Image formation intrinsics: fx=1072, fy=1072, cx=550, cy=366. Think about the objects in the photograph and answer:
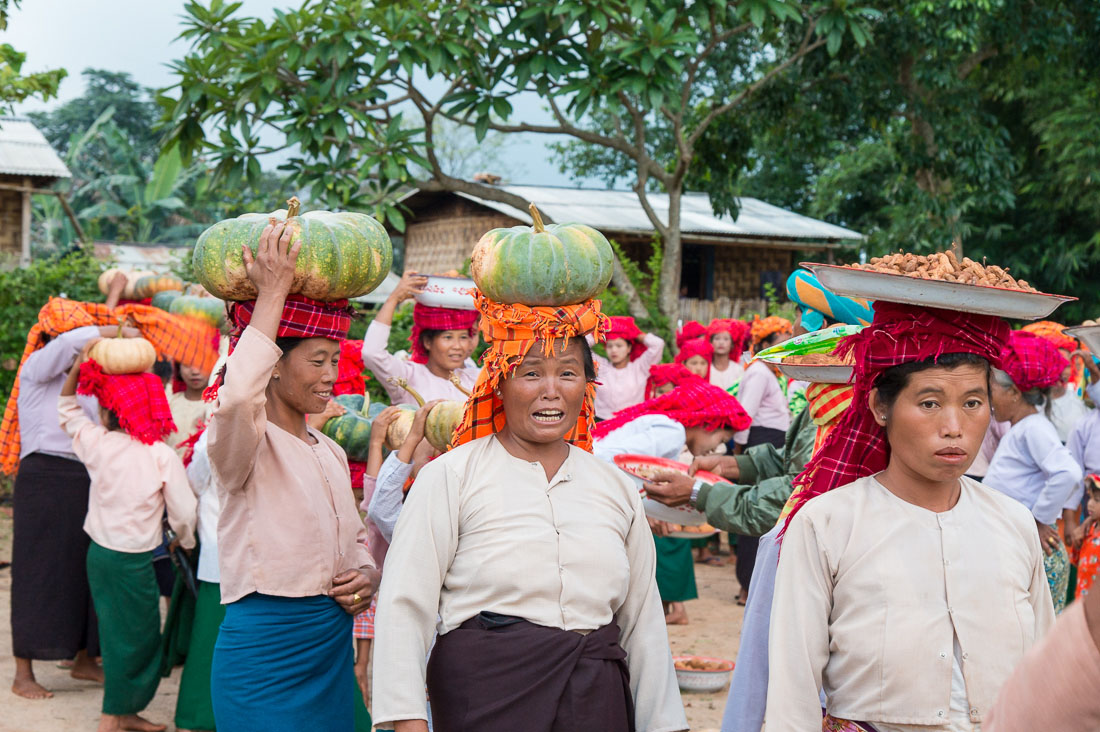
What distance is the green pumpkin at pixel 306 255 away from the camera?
10.3ft

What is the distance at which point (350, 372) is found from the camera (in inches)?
239

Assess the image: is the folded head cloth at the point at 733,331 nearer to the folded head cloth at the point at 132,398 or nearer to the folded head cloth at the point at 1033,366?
the folded head cloth at the point at 1033,366

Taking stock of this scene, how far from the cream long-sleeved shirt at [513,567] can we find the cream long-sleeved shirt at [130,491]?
3118 millimetres

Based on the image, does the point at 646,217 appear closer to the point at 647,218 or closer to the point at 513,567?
the point at 647,218

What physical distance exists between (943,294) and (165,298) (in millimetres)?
6123

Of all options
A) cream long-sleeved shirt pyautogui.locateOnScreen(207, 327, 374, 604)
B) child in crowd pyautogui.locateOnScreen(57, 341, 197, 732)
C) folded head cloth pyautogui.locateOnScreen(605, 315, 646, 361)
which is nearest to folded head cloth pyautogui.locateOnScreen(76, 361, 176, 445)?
child in crowd pyautogui.locateOnScreen(57, 341, 197, 732)

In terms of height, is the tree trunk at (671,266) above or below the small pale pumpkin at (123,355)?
above

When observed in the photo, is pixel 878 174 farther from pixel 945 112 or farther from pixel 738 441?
pixel 738 441

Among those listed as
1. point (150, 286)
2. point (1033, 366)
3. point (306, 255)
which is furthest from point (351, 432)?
point (1033, 366)

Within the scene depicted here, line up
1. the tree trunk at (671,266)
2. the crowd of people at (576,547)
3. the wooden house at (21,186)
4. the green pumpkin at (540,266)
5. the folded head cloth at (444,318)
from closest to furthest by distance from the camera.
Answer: the crowd of people at (576,547)
the green pumpkin at (540,266)
the folded head cloth at (444,318)
the tree trunk at (671,266)
the wooden house at (21,186)

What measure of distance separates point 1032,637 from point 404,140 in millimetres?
8935

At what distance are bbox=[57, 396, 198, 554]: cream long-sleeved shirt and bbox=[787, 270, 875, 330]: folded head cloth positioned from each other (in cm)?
341

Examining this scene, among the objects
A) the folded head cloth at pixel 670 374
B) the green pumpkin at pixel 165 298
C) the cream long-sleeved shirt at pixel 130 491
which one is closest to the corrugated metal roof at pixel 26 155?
the green pumpkin at pixel 165 298

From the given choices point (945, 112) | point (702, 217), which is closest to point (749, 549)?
point (945, 112)
